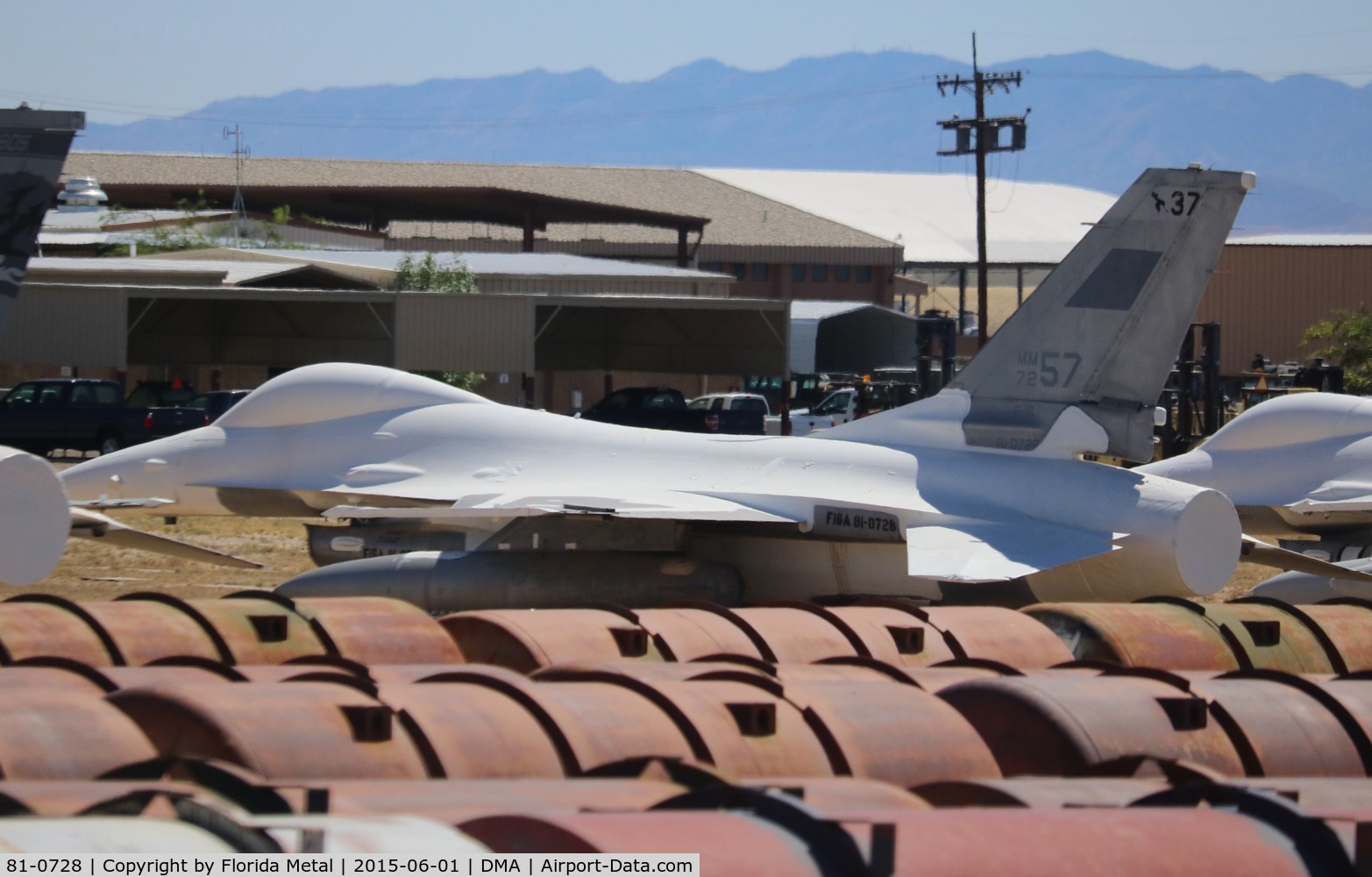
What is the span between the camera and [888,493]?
1407 cm

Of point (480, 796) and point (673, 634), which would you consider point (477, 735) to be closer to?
point (480, 796)

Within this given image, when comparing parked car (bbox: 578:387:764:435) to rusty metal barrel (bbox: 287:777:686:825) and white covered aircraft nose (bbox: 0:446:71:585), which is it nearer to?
white covered aircraft nose (bbox: 0:446:71:585)

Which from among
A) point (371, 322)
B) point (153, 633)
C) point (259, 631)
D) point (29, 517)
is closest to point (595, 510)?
point (259, 631)

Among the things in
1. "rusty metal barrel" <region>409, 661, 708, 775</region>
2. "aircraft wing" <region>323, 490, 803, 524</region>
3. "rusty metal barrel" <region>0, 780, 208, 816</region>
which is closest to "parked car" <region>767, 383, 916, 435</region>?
"aircraft wing" <region>323, 490, 803, 524</region>

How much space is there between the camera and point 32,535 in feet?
32.7

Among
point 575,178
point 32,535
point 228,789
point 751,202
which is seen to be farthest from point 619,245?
point 228,789

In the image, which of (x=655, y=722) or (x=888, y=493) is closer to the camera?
(x=655, y=722)

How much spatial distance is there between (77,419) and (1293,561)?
25.0 m

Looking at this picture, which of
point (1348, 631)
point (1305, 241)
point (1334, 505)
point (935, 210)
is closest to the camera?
point (1348, 631)

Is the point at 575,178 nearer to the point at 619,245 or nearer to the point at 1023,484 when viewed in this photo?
the point at 619,245

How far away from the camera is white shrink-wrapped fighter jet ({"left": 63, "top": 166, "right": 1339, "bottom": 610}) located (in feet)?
42.7

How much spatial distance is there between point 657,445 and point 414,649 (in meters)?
6.89

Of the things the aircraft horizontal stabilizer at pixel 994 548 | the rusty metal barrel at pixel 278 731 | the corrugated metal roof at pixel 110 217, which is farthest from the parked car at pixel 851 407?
the corrugated metal roof at pixel 110 217

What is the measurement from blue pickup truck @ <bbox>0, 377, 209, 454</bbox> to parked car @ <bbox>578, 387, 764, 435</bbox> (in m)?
9.04
